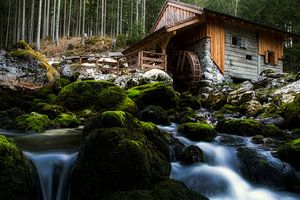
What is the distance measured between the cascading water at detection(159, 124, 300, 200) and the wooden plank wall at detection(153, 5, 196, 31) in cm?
1582

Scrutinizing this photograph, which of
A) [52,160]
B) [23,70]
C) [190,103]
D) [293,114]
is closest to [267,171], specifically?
[52,160]

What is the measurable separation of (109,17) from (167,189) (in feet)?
141

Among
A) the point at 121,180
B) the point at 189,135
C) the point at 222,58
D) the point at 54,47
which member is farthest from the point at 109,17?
the point at 121,180

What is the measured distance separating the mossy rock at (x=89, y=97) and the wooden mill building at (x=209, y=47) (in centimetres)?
645

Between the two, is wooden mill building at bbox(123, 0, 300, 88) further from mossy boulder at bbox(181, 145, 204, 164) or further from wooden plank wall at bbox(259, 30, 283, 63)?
mossy boulder at bbox(181, 145, 204, 164)

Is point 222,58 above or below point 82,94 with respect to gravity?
above

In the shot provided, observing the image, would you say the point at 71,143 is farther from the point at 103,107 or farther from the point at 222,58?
the point at 222,58

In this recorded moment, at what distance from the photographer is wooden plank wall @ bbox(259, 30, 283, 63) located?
2412 cm

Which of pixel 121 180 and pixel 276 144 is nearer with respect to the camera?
pixel 121 180

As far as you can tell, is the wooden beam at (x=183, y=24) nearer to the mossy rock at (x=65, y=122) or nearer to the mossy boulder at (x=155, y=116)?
the mossy boulder at (x=155, y=116)

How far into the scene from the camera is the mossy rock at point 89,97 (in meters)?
13.1

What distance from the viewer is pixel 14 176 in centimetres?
483

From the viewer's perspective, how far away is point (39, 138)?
27.2 feet

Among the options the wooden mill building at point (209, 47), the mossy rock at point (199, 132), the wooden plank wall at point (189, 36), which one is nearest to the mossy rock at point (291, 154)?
the mossy rock at point (199, 132)
